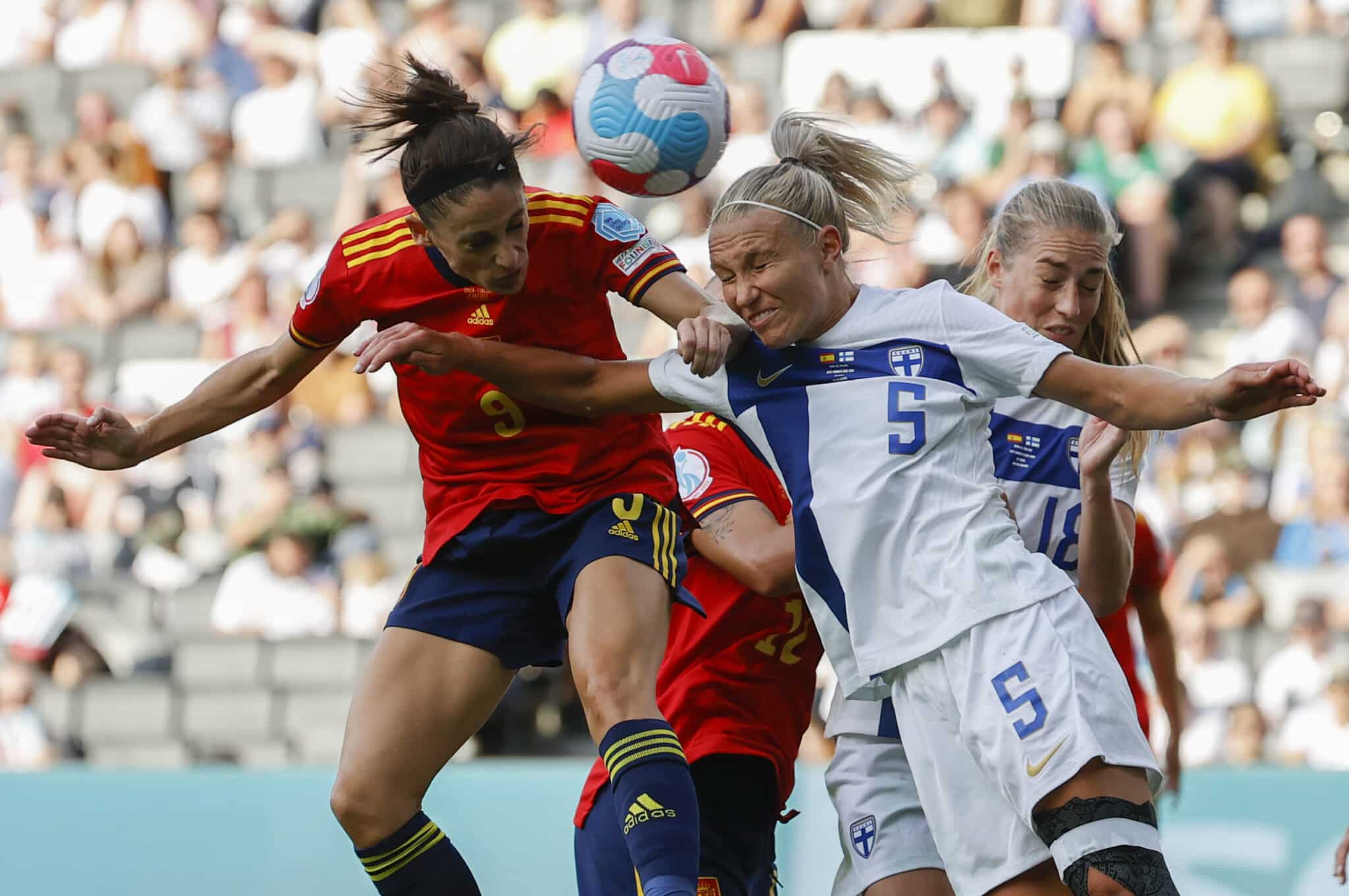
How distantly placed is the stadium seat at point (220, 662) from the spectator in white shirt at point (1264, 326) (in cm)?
522

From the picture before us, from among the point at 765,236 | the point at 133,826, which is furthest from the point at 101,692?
the point at 765,236

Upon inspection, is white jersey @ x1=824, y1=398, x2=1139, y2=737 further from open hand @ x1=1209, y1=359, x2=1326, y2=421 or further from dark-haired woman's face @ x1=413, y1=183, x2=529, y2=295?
dark-haired woman's face @ x1=413, y1=183, x2=529, y2=295

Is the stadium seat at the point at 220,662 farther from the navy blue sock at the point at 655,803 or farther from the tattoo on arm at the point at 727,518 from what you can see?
the navy blue sock at the point at 655,803

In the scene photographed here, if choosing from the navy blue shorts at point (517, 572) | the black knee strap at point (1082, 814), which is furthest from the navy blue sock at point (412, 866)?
the black knee strap at point (1082, 814)

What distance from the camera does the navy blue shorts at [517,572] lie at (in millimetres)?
3943

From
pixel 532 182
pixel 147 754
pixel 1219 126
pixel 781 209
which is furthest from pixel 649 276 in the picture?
Result: pixel 532 182

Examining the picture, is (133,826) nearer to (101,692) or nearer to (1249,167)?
(101,692)

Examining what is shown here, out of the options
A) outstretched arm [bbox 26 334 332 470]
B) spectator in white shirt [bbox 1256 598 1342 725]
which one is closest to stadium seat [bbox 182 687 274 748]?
spectator in white shirt [bbox 1256 598 1342 725]

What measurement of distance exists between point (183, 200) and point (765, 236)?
32.8 feet

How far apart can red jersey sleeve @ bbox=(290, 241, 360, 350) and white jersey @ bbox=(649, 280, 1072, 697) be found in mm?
1021

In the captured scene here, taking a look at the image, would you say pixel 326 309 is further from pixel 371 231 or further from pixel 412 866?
pixel 412 866

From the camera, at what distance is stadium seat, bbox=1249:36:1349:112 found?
33.9 ft

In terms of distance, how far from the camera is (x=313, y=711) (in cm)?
878

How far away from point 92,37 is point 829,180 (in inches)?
445
